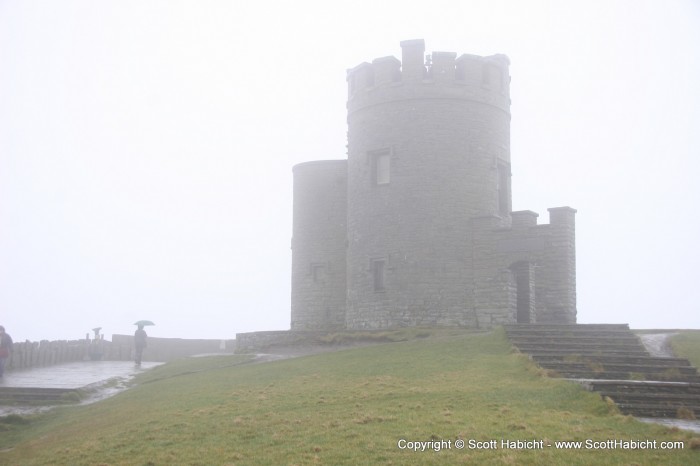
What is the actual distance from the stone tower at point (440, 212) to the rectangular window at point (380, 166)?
0.04 meters

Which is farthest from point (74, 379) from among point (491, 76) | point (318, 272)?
point (491, 76)

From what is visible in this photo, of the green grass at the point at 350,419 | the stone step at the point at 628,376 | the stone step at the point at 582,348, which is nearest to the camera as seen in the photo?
the green grass at the point at 350,419

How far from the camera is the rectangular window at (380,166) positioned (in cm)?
3048

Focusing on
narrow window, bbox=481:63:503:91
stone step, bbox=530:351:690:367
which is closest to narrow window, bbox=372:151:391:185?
narrow window, bbox=481:63:503:91

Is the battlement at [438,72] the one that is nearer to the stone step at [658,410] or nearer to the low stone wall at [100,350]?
the low stone wall at [100,350]

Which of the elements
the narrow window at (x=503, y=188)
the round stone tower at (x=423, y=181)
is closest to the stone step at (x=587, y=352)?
the round stone tower at (x=423, y=181)

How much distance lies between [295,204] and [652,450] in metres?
26.0

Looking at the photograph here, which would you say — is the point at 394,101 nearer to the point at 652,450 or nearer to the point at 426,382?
the point at 426,382

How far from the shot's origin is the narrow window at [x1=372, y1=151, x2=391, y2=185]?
30.5 metres

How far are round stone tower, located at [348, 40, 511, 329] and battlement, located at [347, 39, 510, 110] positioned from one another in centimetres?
4

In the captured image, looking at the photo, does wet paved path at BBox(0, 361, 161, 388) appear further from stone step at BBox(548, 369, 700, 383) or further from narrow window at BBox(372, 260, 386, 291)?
stone step at BBox(548, 369, 700, 383)

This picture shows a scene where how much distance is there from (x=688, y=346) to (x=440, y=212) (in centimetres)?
1047

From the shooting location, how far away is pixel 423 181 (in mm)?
29422

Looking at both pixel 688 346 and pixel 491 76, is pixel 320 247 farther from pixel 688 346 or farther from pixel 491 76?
pixel 688 346
